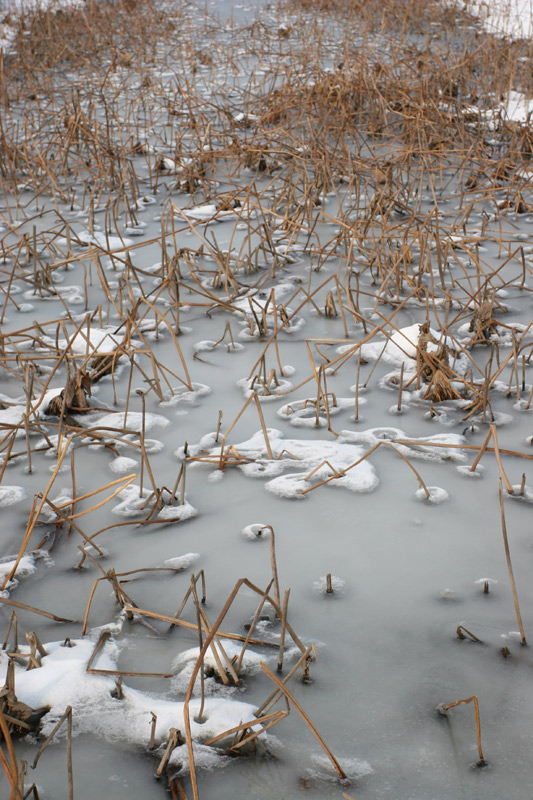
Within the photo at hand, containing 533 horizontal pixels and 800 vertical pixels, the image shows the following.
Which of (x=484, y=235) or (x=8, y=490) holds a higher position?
(x=484, y=235)

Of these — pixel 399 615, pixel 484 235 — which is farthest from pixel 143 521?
pixel 484 235

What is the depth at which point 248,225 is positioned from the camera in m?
3.68

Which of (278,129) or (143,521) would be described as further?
(278,129)

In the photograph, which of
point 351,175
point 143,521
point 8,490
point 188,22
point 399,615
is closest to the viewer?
point 399,615

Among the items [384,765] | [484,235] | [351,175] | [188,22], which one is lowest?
[384,765]

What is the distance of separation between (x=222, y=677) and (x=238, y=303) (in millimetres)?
2230

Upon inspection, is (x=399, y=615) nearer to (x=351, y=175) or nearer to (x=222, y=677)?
(x=222, y=677)

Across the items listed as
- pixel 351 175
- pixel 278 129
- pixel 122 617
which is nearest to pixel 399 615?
pixel 122 617

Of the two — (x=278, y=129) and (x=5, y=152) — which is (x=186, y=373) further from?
(x=5, y=152)

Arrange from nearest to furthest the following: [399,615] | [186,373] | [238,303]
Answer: [399,615]
[186,373]
[238,303]

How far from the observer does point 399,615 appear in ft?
5.65

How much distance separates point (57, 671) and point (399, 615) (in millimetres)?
803

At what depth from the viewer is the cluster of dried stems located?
2535 millimetres

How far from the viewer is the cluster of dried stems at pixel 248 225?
2.54m
